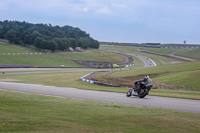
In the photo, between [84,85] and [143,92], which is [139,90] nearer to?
[143,92]

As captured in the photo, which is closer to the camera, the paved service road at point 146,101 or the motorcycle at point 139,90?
the paved service road at point 146,101

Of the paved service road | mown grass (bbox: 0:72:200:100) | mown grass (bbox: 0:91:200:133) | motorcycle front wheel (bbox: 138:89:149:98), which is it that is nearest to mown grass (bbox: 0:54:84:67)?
mown grass (bbox: 0:72:200:100)

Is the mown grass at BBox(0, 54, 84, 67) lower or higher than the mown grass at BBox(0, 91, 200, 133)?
lower

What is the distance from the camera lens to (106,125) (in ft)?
31.5

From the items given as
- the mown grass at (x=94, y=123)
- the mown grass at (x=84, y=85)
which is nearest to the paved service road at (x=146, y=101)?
the mown grass at (x=84, y=85)

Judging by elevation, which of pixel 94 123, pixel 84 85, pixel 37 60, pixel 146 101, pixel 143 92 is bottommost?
pixel 84 85

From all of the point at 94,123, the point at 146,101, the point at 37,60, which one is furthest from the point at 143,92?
the point at 37,60

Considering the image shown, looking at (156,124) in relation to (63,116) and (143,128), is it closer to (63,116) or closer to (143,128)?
(143,128)

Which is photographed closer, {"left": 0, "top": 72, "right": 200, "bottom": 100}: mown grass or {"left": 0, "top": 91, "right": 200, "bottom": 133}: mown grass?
{"left": 0, "top": 91, "right": 200, "bottom": 133}: mown grass

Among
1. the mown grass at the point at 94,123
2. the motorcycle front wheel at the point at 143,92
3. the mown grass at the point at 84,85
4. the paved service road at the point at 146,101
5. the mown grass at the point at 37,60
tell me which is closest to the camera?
the mown grass at the point at 94,123

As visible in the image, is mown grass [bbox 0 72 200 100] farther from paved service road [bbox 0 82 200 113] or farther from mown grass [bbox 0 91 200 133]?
mown grass [bbox 0 91 200 133]

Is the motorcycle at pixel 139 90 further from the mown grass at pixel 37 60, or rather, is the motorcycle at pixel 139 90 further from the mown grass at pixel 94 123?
the mown grass at pixel 37 60

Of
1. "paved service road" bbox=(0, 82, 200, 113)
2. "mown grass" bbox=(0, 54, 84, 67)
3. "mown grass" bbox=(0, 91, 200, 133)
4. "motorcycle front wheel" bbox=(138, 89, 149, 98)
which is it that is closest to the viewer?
"mown grass" bbox=(0, 91, 200, 133)

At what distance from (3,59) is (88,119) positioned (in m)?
80.4
